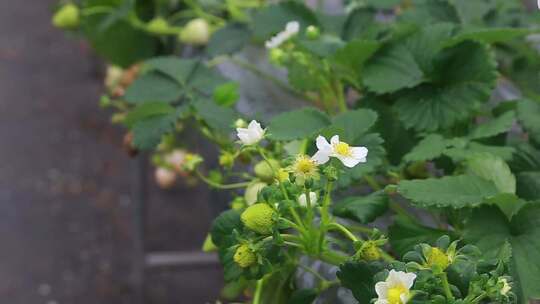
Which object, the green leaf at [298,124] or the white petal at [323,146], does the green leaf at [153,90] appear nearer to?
the green leaf at [298,124]

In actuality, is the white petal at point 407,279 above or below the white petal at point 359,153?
below

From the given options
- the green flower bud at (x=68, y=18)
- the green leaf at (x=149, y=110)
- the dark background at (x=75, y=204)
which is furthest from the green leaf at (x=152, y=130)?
the dark background at (x=75, y=204)

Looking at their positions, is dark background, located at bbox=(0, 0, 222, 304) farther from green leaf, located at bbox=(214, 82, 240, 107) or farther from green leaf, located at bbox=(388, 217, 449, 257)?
green leaf, located at bbox=(388, 217, 449, 257)

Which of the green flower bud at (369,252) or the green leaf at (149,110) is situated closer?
the green flower bud at (369,252)

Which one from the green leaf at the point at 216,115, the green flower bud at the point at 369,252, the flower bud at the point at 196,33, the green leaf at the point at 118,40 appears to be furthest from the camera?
the green leaf at the point at 118,40

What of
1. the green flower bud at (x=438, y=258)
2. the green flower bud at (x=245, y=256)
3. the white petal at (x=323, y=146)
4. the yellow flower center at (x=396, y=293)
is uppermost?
the white petal at (x=323, y=146)

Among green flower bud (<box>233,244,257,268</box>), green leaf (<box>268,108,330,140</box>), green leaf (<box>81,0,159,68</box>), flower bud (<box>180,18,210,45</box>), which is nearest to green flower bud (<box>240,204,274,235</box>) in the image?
green flower bud (<box>233,244,257,268</box>)

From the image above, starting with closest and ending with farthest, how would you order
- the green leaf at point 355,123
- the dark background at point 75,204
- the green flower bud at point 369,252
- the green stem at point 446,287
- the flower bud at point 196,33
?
the green stem at point 446,287 → the green flower bud at point 369,252 → the green leaf at point 355,123 → the flower bud at point 196,33 → the dark background at point 75,204
